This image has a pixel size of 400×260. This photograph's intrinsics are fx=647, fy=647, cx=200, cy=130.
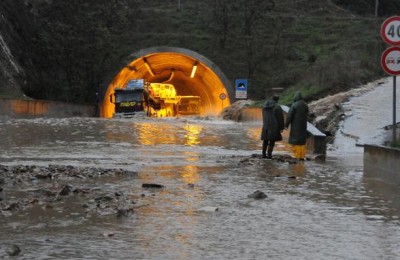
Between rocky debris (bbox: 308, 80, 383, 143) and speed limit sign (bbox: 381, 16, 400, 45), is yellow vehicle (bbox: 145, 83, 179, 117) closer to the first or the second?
rocky debris (bbox: 308, 80, 383, 143)

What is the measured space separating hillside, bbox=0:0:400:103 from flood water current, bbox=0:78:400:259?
90.6ft

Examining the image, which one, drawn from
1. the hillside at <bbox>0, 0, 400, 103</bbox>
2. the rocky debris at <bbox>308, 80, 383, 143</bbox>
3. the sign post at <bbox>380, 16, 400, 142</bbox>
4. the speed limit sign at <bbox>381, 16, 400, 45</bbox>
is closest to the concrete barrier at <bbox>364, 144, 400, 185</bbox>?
the sign post at <bbox>380, 16, 400, 142</bbox>

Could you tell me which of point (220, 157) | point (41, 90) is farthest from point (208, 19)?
point (220, 157)

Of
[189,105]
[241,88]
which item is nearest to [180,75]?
[189,105]

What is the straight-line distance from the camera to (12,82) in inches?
1533

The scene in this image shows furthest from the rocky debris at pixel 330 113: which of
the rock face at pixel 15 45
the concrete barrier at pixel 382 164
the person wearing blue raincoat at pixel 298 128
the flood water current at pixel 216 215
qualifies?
the rock face at pixel 15 45

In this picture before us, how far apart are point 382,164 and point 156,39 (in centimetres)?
4300

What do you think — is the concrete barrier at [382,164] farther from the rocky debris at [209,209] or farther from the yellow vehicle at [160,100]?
the yellow vehicle at [160,100]

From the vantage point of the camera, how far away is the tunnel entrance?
160 ft

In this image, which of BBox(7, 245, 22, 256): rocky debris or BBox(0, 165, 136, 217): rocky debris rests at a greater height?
BBox(0, 165, 136, 217): rocky debris

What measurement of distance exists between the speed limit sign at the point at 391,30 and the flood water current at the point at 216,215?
2569 mm

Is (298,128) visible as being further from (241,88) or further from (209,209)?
(241,88)

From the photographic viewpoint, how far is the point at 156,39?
177 ft

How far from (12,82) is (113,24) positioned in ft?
41.7
